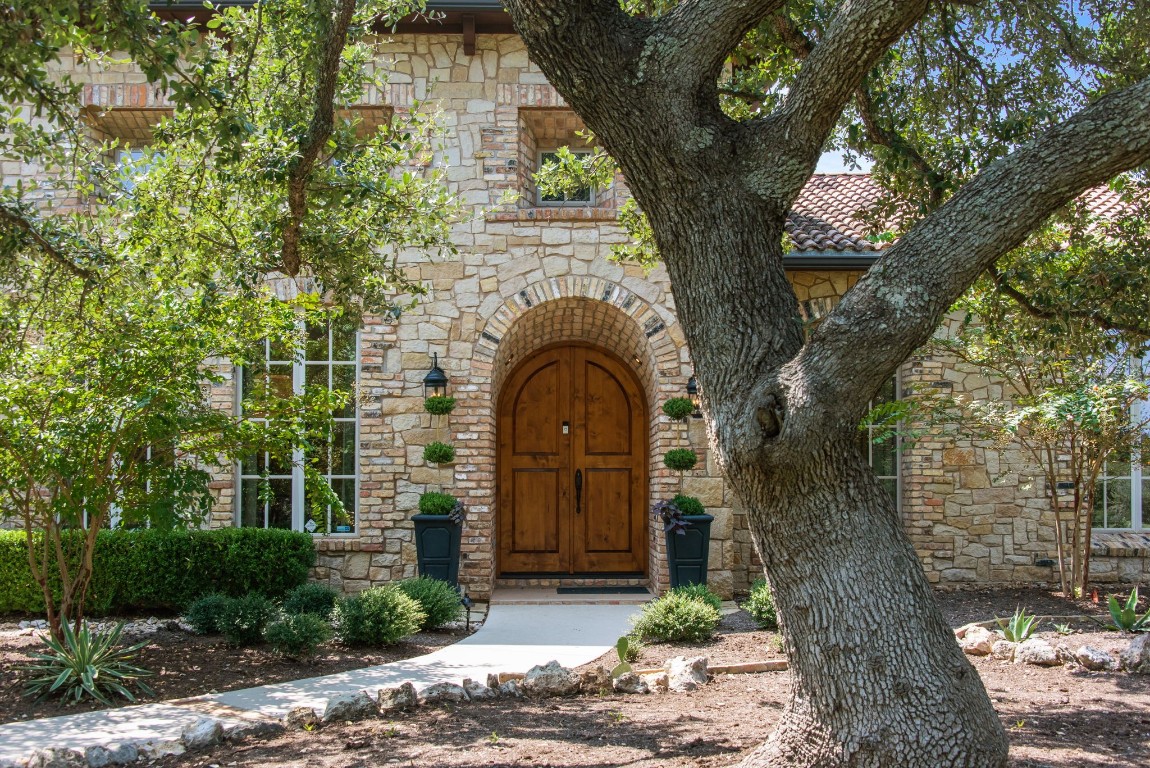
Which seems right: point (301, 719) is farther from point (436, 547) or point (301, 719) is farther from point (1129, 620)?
point (1129, 620)

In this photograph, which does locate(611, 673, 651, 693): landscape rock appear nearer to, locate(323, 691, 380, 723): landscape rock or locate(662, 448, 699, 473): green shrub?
locate(323, 691, 380, 723): landscape rock

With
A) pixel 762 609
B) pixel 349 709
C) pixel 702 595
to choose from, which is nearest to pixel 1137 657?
pixel 762 609

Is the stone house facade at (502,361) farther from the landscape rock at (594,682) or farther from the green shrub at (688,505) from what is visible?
the landscape rock at (594,682)

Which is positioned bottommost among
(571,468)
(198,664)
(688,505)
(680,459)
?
(198,664)

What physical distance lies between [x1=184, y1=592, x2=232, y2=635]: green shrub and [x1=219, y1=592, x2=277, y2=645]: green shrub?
11.0 inches

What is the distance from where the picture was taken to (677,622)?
6758mm

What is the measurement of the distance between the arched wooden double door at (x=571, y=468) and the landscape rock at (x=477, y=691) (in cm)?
520

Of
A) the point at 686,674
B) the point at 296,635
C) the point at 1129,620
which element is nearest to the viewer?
the point at 686,674

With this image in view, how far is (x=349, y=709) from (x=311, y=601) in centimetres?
262

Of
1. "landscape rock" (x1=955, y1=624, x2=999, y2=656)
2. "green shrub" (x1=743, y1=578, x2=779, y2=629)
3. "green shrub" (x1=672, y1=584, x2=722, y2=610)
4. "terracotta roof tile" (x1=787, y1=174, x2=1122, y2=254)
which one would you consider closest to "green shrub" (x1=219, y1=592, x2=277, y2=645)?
"green shrub" (x1=672, y1=584, x2=722, y2=610)

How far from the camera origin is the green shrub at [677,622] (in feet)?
22.1

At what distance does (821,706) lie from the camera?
3.15 metres

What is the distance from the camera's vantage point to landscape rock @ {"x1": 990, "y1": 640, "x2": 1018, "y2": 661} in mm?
6082

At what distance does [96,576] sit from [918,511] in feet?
25.4
